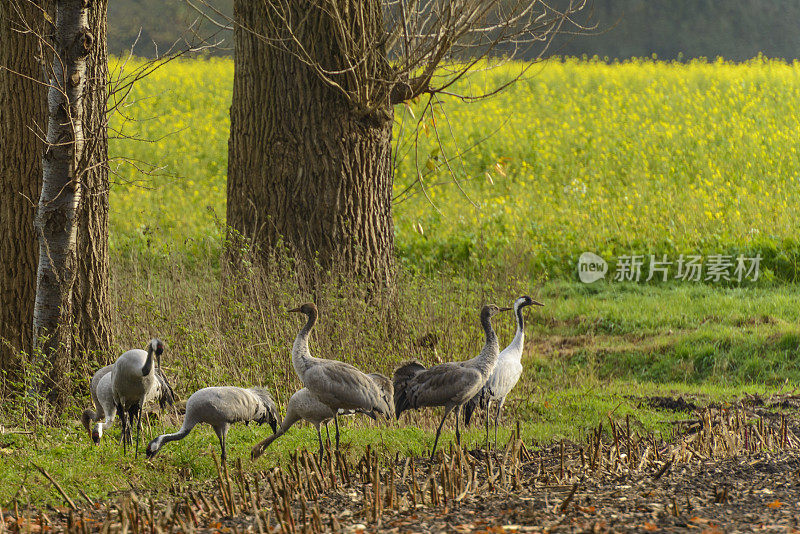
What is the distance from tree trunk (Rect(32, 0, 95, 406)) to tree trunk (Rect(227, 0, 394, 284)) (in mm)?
2922

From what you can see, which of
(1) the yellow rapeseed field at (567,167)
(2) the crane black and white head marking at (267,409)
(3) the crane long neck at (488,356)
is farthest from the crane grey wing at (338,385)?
(1) the yellow rapeseed field at (567,167)

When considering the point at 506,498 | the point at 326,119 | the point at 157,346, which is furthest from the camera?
the point at 326,119

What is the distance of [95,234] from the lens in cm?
726

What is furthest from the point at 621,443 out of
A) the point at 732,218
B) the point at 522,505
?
the point at 732,218

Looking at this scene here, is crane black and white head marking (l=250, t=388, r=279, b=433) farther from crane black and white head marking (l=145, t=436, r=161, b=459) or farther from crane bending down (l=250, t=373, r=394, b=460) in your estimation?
crane black and white head marking (l=145, t=436, r=161, b=459)

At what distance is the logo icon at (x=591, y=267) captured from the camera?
46.3 feet

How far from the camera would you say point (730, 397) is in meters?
8.91

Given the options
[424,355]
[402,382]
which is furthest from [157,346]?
[424,355]

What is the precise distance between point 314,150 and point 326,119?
345mm

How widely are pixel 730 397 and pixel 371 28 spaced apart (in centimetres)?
518

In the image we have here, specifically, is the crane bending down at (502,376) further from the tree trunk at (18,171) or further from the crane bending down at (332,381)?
the tree trunk at (18,171)

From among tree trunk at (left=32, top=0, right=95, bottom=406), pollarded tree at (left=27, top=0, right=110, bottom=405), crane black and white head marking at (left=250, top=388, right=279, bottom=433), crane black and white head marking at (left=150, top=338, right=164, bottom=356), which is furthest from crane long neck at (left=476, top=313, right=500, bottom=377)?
tree trunk at (left=32, top=0, right=95, bottom=406)

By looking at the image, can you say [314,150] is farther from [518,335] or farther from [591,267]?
[591,267]

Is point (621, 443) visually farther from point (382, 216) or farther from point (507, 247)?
point (507, 247)
